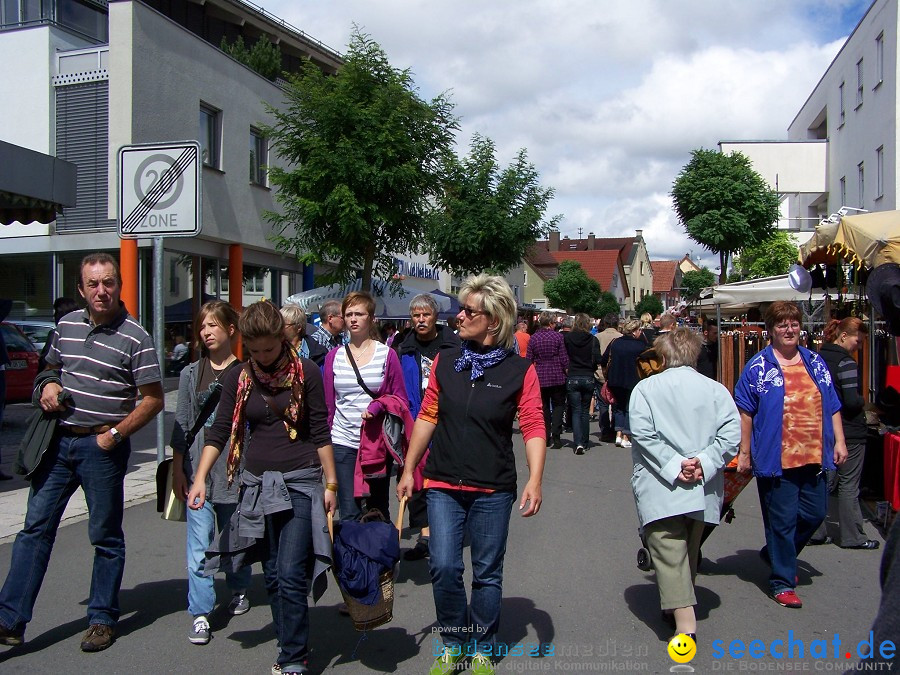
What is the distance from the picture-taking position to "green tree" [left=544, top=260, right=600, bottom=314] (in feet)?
185

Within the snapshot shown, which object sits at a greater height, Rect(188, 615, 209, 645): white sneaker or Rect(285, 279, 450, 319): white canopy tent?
Rect(285, 279, 450, 319): white canopy tent

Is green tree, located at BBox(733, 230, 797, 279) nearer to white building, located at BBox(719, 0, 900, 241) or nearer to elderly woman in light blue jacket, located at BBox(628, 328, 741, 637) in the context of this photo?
white building, located at BBox(719, 0, 900, 241)

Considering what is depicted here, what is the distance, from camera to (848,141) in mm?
27516

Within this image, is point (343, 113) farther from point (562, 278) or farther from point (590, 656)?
point (562, 278)

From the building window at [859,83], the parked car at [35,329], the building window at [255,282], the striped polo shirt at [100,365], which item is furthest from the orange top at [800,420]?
the building window at [859,83]

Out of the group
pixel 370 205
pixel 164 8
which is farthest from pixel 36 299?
pixel 164 8

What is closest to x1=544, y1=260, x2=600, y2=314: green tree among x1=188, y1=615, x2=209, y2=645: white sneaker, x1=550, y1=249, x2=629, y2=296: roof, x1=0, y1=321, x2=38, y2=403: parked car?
x1=550, y1=249, x2=629, y2=296: roof

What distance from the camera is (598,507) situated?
25.2 ft

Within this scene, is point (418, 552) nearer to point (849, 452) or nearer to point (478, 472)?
point (478, 472)

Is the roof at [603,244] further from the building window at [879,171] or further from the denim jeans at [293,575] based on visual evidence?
the denim jeans at [293,575]

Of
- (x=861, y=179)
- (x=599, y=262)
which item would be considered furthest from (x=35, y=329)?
(x=599, y=262)

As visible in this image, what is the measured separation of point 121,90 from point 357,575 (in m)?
14.3

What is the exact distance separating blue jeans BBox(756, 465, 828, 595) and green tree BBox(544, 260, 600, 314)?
5112 cm

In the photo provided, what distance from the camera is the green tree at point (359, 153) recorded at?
14711 mm
